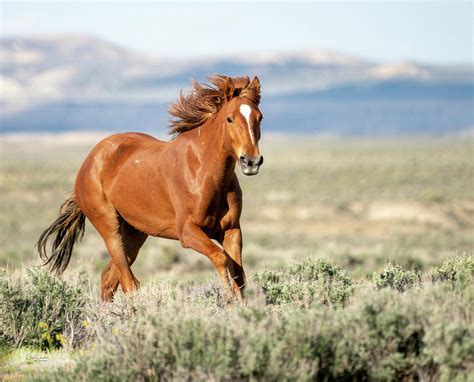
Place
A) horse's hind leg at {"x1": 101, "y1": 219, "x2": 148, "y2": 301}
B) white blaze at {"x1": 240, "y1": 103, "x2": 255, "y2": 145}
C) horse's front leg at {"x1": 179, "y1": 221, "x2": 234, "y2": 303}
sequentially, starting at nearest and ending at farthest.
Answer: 1. white blaze at {"x1": 240, "y1": 103, "x2": 255, "y2": 145}
2. horse's front leg at {"x1": 179, "y1": 221, "x2": 234, "y2": 303}
3. horse's hind leg at {"x1": 101, "y1": 219, "x2": 148, "y2": 301}

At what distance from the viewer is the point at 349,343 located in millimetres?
6262

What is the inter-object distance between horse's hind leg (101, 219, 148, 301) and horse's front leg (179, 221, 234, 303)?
5.16 feet

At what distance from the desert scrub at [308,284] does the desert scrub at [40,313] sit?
165cm

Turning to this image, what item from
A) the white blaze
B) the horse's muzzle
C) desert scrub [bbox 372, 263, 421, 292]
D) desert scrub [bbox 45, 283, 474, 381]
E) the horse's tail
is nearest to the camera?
desert scrub [bbox 45, 283, 474, 381]

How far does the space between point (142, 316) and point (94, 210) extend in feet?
10.3

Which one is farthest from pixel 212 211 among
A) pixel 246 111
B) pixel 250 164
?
pixel 246 111

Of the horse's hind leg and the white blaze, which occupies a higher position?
the white blaze

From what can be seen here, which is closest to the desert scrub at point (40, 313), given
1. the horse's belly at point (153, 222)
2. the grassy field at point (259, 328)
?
the grassy field at point (259, 328)

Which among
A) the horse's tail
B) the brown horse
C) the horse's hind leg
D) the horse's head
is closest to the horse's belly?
the brown horse

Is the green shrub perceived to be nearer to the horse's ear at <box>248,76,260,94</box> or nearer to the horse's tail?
the horse's ear at <box>248,76,260,94</box>

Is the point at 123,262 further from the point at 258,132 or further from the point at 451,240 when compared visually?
the point at 451,240

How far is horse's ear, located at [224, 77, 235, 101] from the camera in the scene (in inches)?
326

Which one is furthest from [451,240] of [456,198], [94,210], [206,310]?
[206,310]

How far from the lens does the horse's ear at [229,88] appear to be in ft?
27.2
